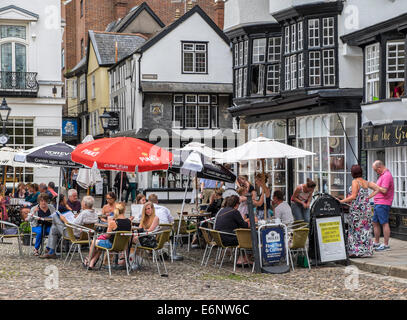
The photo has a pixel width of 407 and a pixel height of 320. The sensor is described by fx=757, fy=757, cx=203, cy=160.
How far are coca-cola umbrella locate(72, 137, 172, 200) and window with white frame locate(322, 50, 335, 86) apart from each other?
29.5ft

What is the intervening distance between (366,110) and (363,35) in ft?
6.90

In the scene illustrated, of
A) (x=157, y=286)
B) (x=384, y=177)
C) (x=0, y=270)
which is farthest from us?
(x=384, y=177)

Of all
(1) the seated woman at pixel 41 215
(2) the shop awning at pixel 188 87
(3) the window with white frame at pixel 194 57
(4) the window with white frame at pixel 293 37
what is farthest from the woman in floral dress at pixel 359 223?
(3) the window with white frame at pixel 194 57

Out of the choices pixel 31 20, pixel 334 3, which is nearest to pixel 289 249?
pixel 334 3

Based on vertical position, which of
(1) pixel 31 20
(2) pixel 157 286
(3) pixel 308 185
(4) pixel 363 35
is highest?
(1) pixel 31 20

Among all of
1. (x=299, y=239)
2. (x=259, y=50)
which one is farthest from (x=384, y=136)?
(x=259, y=50)

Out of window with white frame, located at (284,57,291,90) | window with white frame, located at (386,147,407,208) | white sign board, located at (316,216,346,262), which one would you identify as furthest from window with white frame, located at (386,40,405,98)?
white sign board, located at (316,216,346,262)

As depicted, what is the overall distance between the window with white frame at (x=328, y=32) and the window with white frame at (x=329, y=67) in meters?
0.27

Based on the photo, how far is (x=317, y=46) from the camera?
2347 centimetres

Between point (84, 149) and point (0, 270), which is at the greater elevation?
point (84, 149)

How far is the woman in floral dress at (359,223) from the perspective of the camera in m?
15.3

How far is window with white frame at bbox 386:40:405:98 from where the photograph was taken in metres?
19.5

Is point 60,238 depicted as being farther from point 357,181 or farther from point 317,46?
point 317,46

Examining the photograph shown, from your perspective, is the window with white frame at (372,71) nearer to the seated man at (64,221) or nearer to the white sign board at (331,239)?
the white sign board at (331,239)
